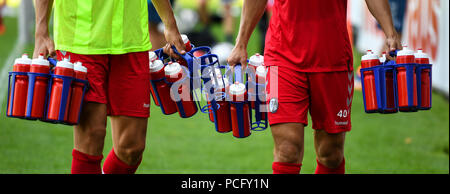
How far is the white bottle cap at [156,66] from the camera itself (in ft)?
16.6

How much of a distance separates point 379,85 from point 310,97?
0.44 meters

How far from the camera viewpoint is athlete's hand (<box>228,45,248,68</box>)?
4.91m

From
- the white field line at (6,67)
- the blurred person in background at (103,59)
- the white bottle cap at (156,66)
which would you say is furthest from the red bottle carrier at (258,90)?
the white field line at (6,67)

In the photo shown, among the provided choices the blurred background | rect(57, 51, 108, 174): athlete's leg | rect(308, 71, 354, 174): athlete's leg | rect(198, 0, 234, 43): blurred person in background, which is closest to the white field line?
the blurred background

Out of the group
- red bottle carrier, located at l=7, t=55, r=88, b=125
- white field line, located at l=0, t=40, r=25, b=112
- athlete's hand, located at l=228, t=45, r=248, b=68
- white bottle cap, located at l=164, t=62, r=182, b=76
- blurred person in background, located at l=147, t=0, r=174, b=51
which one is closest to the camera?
red bottle carrier, located at l=7, t=55, r=88, b=125

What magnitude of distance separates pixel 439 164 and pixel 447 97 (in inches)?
141

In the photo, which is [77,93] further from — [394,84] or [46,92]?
[394,84]

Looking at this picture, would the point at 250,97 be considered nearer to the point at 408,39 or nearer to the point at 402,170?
the point at 402,170

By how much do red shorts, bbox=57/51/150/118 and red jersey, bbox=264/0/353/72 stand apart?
86cm

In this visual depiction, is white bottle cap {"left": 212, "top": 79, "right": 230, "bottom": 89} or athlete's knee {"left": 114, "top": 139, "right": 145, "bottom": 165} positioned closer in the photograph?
athlete's knee {"left": 114, "top": 139, "right": 145, "bottom": 165}

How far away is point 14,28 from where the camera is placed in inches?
826

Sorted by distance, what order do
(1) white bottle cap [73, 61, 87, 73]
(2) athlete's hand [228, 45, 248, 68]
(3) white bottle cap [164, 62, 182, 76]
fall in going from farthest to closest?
1. (3) white bottle cap [164, 62, 182, 76]
2. (2) athlete's hand [228, 45, 248, 68]
3. (1) white bottle cap [73, 61, 87, 73]

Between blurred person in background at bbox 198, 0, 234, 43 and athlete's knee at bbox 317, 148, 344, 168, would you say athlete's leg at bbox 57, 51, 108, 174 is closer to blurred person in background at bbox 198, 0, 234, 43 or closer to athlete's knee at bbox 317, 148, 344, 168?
athlete's knee at bbox 317, 148, 344, 168

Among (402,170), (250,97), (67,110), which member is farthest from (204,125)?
(67,110)
